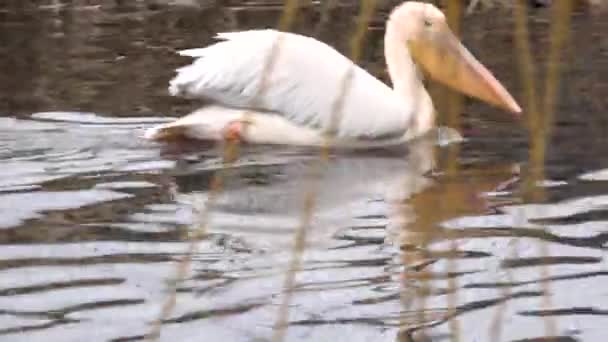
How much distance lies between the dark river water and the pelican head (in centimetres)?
20

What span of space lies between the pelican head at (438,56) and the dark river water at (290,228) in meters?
0.20

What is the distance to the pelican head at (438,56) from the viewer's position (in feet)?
21.9

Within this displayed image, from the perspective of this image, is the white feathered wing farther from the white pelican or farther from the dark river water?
the dark river water

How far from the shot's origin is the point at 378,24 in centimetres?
1263

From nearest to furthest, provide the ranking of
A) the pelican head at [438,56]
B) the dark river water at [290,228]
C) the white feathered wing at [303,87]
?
the dark river water at [290,228] < the pelican head at [438,56] < the white feathered wing at [303,87]

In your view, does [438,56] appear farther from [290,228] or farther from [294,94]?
[290,228]

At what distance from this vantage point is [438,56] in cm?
681

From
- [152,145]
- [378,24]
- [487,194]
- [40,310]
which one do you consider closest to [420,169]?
[487,194]

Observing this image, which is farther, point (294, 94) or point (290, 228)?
point (294, 94)

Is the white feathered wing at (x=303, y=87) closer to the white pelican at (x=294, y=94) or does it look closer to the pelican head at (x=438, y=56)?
the white pelican at (x=294, y=94)

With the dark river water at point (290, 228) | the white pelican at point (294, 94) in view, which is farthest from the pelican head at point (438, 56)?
the dark river water at point (290, 228)

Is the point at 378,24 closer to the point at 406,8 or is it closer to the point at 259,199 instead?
the point at 406,8

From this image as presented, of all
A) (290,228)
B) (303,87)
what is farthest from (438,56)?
(290,228)

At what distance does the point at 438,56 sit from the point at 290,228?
6.53ft
